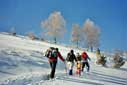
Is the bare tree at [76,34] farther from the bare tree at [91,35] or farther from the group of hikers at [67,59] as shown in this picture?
the group of hikers at [67,59]

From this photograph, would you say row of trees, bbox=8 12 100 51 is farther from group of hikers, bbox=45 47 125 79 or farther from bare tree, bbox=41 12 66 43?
group of hikers, bbox=45 47 125 79

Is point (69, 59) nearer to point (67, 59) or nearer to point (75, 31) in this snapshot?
point (67, 59)

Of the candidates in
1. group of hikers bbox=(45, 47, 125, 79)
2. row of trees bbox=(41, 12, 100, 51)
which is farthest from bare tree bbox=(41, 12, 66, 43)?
group of hikers bbox=(45, 47, 125, 79)

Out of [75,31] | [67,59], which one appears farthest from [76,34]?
[67,59]

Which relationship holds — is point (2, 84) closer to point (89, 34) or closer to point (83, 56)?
point (83, 56)

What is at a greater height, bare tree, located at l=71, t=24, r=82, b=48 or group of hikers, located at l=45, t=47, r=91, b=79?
bare tree, located at l=71, t=24, r=82, b=48

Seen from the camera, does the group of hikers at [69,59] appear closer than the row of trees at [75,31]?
Yes

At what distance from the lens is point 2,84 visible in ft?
51.0

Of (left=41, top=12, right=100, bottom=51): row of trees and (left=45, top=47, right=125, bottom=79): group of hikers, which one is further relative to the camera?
(left=41, top=12, right=100, bottom=51): row of trees

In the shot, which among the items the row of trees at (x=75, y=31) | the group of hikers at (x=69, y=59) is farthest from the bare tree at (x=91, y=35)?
the group of hikers at (x=69, y=59)

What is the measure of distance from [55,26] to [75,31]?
228 inches

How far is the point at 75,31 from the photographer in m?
89.8

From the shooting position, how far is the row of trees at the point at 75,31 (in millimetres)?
87312

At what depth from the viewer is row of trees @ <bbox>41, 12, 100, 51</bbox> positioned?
87312mm
